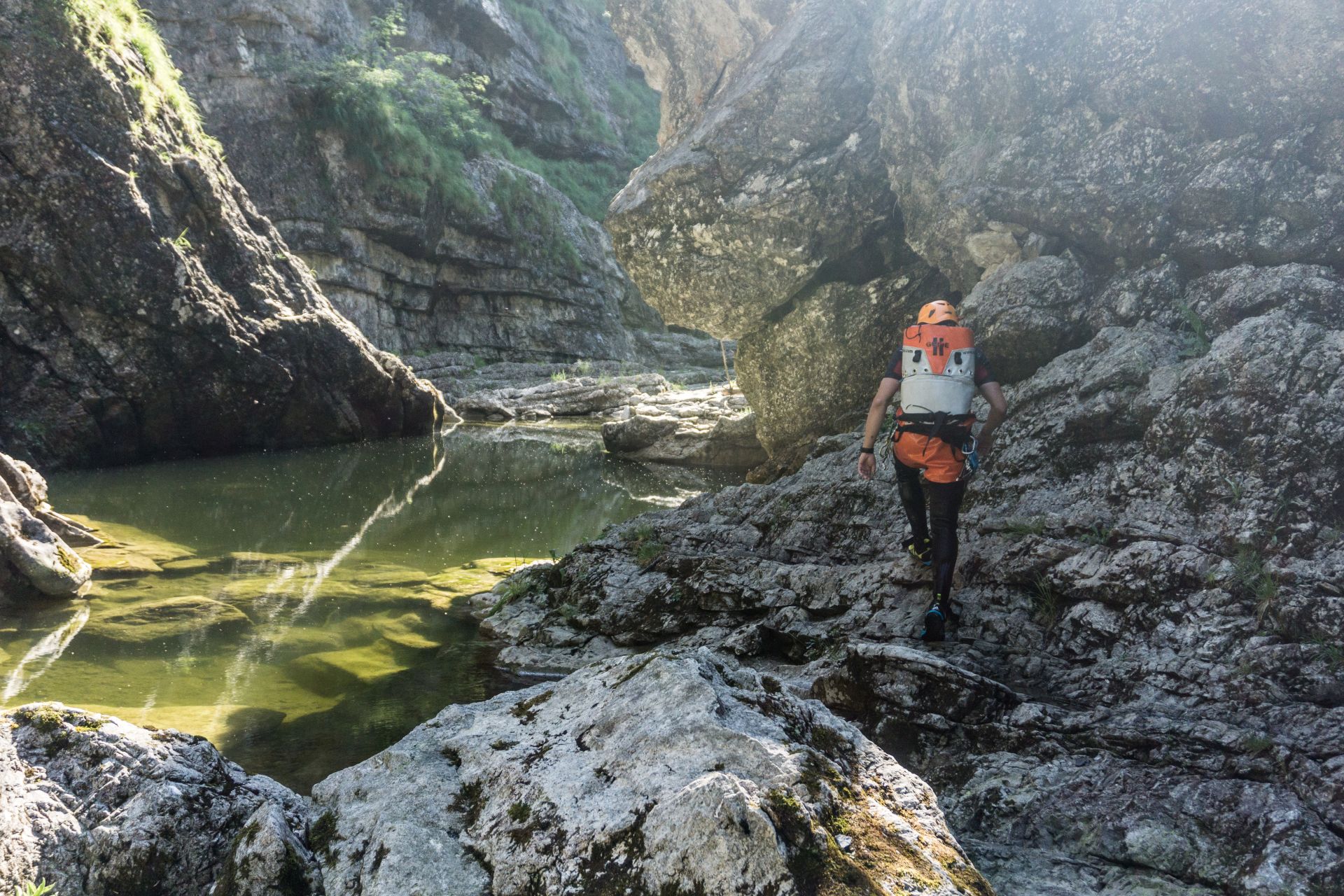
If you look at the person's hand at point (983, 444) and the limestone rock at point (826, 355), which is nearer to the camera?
the person's hand at point (983, 444)

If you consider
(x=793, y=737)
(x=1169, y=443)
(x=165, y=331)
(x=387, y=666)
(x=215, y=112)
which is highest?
(x=215, y=112)

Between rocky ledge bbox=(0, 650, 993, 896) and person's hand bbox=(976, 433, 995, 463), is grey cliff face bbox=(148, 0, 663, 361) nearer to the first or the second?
person's hand bbox=(976, 433, 995, 463)

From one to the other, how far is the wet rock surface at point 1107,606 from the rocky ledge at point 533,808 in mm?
830

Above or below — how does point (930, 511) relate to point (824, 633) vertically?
above

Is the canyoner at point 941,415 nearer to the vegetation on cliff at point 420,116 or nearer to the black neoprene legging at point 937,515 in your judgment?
the black neoprene legging at point 937,515

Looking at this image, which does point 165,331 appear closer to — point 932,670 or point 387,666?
point 387,666

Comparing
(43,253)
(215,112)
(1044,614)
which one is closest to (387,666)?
(1044,614)

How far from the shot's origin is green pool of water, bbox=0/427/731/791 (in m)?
4.96

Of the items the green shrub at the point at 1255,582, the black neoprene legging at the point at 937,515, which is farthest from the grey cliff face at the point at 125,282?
the green shrub at the point at 1255,582

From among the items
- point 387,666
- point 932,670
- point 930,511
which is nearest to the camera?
point 932,670

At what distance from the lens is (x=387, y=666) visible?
19.3 feet

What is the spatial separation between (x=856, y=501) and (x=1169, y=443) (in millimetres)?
2438

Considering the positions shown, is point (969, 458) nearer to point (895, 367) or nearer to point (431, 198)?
point (895, 367)

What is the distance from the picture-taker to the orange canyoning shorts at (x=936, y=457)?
523 cm
